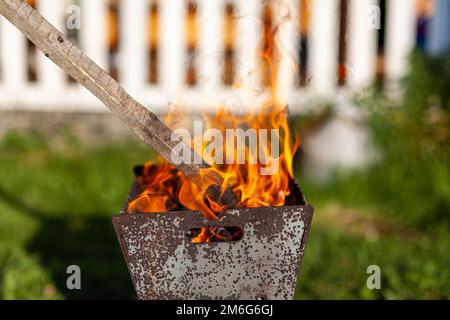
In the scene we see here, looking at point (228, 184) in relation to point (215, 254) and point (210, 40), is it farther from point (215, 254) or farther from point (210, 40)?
point (210, 40)

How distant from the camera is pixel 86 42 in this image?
684 centimetres

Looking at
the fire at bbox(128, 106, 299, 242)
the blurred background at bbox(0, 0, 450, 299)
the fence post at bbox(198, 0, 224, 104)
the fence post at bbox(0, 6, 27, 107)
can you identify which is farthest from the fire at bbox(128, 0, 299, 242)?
the fence post at bbox(0, 6, 27, 107)

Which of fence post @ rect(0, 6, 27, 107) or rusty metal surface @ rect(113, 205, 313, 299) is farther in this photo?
fence post @ rect(0, 6, 27, 107)

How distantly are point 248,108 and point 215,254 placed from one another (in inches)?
62.9

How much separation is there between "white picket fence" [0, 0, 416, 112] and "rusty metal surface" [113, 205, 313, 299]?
4401mm

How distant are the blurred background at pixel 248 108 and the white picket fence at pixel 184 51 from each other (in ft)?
0.05

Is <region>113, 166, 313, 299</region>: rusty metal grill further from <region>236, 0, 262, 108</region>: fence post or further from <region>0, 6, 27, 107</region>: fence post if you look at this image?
<region>0, 6, 27, 107</region>: fence post

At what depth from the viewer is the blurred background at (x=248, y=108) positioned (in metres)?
4.01

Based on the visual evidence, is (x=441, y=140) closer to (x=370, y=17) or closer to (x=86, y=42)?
(x=370, y=17)

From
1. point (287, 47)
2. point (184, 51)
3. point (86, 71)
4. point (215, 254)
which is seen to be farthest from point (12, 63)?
point (215, 254)

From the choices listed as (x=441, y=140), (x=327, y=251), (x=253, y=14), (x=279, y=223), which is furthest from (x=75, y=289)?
(x=253, y=14)

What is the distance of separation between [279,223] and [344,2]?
16.9ft

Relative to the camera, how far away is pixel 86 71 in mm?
2211

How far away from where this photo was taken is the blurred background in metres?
4.01
